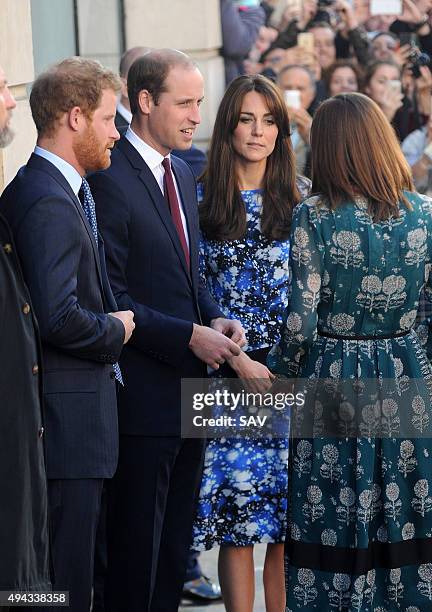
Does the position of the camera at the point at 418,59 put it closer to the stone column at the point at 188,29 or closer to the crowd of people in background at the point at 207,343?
the stone column at the point at 188,29

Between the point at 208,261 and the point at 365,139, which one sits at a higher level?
the point at 365,139

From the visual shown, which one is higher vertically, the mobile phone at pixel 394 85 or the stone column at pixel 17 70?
the mobile phone at pixel 394 85

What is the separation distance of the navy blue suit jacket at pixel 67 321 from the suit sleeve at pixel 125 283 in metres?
0.35

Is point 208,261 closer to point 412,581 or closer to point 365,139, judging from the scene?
point 365,139

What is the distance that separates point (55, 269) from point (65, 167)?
0.37 meters

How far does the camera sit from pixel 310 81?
935cm

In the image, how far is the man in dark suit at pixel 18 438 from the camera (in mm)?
3266

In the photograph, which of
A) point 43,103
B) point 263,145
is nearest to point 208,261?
point 263,145

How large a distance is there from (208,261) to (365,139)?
93cm

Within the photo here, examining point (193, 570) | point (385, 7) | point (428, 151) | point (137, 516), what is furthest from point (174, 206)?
point (385, 7)

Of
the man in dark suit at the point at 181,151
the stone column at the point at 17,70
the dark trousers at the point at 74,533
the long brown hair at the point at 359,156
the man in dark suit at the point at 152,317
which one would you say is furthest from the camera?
the man in dark suit at the point at 181,151

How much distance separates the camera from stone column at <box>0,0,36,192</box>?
499 centimetres

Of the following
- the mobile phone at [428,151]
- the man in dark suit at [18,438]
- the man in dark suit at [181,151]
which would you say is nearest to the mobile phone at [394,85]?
the mobile phone at [428,151]

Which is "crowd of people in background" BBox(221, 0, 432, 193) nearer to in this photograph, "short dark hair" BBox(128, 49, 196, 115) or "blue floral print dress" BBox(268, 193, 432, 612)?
"short dark hair" BBox(128, 49, 196, 115)
